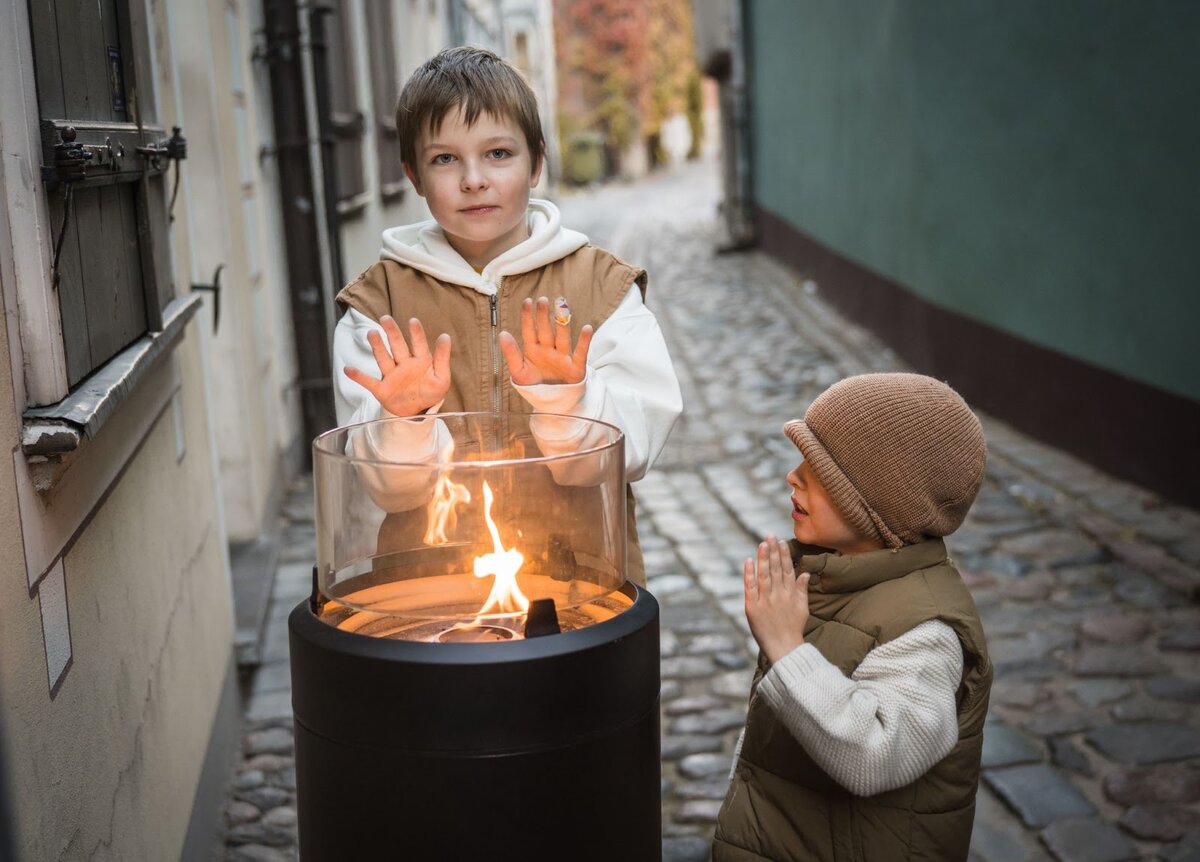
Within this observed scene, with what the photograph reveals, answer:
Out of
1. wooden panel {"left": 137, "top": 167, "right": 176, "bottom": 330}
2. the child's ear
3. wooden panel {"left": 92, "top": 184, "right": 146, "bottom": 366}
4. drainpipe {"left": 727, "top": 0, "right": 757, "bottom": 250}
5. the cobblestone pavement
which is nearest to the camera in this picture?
the child's ear

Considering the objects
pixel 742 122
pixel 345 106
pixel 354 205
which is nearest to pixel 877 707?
pixel 354 205

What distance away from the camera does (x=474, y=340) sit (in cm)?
248

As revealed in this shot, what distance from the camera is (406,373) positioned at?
2.12 meters

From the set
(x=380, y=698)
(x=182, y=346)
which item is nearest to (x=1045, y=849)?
(x=380, y=698)

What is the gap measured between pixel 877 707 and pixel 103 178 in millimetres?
1717

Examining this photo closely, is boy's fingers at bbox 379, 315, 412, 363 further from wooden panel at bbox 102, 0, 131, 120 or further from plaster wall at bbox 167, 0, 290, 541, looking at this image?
plaster wall at bbox 167, 0, 290, 541

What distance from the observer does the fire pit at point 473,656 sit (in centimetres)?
178

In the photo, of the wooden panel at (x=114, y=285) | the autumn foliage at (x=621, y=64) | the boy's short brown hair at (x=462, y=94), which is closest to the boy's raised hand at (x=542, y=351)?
the boy's short brown hair at (x=462, y=94)

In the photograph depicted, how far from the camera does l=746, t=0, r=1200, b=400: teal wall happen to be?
19.5 ft

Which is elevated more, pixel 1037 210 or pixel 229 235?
pixel 229 235

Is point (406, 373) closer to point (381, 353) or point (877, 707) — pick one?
point (381, 353)

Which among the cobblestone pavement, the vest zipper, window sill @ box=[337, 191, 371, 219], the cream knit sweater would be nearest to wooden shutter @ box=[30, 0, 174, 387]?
the vest zipper

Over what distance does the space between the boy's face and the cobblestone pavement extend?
195 cm

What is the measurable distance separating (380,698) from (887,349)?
29.8 ft
